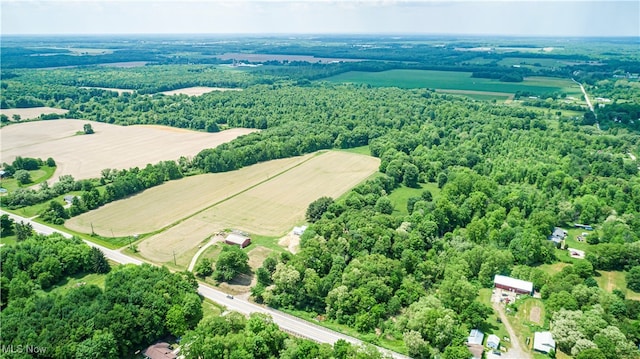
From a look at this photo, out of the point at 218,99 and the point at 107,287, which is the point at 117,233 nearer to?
the point at 107,287

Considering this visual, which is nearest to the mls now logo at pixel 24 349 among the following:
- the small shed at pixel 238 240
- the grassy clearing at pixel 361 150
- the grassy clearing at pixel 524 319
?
the small shed at pixel 238 240

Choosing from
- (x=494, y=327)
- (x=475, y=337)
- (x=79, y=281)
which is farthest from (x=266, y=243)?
(x=494, y=327)

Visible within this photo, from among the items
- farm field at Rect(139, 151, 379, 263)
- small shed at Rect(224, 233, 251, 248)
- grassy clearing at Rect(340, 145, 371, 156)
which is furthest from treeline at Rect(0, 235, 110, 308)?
grassy clearing at Rect(340, 145, 371, 156)

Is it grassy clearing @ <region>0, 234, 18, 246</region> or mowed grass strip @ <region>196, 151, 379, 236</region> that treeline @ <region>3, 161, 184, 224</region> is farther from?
mowed grass strip @ <region>196, 151, 379, 236</region>

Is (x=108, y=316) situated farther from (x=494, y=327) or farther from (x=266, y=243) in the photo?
(x=494, y=327)

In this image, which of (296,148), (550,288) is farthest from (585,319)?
(296,148)

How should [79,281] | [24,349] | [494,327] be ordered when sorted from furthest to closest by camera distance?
[79,281]
[494,327]
[24,349]

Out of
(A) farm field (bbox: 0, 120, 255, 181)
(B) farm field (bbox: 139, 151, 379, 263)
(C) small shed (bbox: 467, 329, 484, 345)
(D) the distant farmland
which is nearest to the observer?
(C) small shed (bbox: 467, 329, 484, 345)
